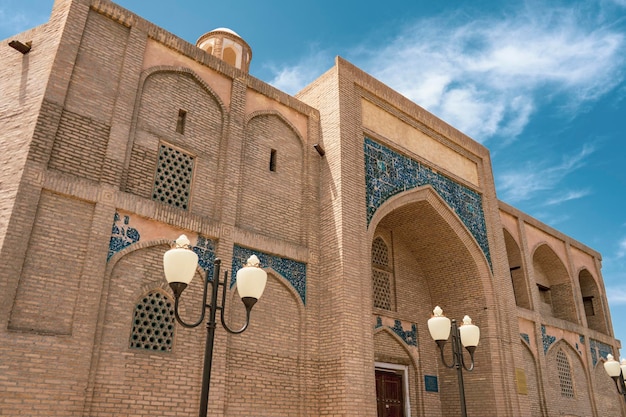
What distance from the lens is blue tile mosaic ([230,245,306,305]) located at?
7.68 metres

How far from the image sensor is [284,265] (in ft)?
26.7

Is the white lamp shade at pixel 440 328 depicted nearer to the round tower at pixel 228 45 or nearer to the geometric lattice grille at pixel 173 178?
the geometric lattice grille at pixel 173 178

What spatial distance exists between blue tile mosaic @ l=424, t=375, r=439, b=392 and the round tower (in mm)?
7390

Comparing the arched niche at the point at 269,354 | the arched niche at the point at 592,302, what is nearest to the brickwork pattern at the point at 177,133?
the arched niche at the point at 269,354

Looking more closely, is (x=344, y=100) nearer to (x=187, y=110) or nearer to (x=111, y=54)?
(x=187, y=110)

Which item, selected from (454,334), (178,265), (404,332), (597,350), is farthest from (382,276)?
(597,350)

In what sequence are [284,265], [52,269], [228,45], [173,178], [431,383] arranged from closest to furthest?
[52,269] → [173,178] → [284,265] → [431,383] → [228,45]

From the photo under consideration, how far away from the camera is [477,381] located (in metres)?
10.3

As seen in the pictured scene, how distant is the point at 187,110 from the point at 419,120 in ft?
16.2

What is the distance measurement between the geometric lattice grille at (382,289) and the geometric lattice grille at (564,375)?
553 cm

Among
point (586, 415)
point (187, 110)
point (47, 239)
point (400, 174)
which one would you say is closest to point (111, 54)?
point (187, 110)

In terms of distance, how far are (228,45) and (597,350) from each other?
41.3 feet

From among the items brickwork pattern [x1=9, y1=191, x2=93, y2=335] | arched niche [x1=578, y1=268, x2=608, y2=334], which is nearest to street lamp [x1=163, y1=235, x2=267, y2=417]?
brickwork pattern [x1=9, y1=191, x2=93, y2=335]

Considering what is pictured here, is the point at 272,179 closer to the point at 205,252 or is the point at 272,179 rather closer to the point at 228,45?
the point at 205,252
